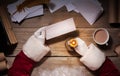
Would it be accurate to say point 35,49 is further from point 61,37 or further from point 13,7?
point 13,7

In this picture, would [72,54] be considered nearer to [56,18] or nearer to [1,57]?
[56,18]

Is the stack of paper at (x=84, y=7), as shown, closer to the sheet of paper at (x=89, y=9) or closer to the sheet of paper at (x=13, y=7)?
the sheet of paper at (x=89, y=9)

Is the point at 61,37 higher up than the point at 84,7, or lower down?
lower down

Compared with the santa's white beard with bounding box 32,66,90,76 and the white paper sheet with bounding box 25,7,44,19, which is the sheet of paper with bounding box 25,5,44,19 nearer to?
the white paper sheet with bounding box 25,7,44,19

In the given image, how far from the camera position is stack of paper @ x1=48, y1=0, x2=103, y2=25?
1.64 meters

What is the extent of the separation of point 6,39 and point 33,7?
9.3 inches

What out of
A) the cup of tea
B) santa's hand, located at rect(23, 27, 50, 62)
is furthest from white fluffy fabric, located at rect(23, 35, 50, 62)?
the cup of tea

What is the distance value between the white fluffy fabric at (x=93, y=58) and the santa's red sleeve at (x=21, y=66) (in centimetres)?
28

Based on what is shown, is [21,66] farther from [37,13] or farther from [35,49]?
[37,13]

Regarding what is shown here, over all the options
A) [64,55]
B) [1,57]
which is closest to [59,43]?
[64,55]

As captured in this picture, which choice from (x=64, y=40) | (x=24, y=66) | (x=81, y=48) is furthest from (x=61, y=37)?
(x=24, y=66)

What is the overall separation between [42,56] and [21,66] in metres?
0.12

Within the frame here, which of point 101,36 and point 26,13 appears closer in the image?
point 101,36

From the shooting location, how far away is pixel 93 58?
4.99 feet
